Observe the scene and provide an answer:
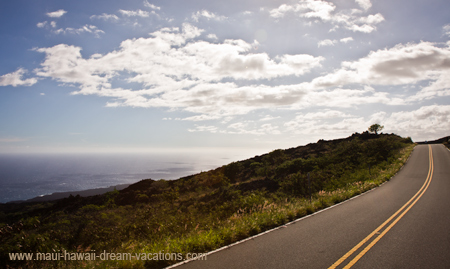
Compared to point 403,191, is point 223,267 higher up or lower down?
higher up

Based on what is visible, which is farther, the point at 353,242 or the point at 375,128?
the point at 375,128

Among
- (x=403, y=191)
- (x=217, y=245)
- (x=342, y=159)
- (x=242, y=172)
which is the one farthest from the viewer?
(x=242, y=172)

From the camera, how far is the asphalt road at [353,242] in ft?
17.1

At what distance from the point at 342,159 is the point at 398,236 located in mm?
29444

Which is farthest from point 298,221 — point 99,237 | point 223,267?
point 99,237

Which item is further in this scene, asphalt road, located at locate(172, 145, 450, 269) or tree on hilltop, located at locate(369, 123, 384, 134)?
tree on hilltop, located at locate(369, 123, 384, 134)

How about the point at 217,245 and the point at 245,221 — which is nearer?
the point at 217,245

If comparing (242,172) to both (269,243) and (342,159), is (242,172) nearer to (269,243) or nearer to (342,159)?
(342,159)

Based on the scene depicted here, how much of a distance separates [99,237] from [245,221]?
695cm

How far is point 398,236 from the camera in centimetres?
692

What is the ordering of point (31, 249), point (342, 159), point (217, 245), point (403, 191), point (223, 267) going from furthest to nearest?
point (342, 159) < point (403, 191) < point (31, 249) < point (217, 245) < point (223, 267)

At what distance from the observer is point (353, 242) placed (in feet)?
21.1

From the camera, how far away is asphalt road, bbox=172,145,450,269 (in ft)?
17.1

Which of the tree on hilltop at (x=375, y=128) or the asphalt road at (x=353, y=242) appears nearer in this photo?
the asphalt road at (x=353, y=242)
